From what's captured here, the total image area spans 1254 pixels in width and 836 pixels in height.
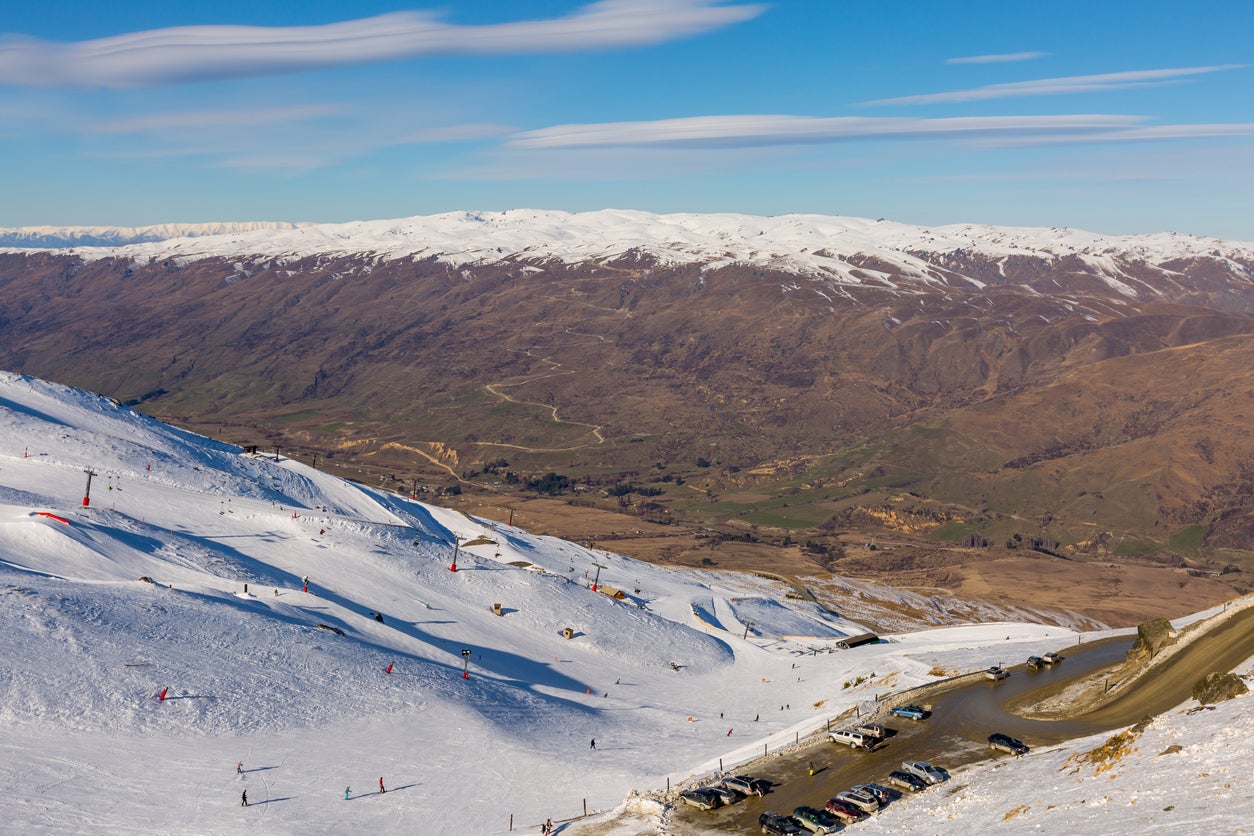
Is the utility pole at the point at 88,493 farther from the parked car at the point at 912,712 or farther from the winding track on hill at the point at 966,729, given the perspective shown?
the parked car at the point at 912,712

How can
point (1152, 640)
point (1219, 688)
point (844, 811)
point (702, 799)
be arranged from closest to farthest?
point (844, 811), point (1219, 688), point (702, 799), point (1152, 640)

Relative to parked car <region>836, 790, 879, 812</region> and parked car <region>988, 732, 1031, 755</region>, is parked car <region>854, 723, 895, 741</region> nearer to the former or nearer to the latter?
parked car <region>988, 732, 1031, 755</region>

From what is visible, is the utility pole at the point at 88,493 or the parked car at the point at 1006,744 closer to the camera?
the parked car at the point at 1006,744

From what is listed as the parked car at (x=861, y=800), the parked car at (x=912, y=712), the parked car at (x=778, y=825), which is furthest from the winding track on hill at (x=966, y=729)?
the parked car at (x=861, y=800)

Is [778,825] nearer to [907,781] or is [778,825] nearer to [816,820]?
[816,820]

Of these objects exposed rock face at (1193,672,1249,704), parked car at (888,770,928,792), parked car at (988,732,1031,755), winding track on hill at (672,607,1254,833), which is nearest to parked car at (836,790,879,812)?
winding track on hill at (672,607,1254,833)

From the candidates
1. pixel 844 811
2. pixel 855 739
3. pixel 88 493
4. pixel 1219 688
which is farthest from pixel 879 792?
pixel 88 493

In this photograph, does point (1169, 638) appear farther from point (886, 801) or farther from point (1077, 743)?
point (886, 801)
